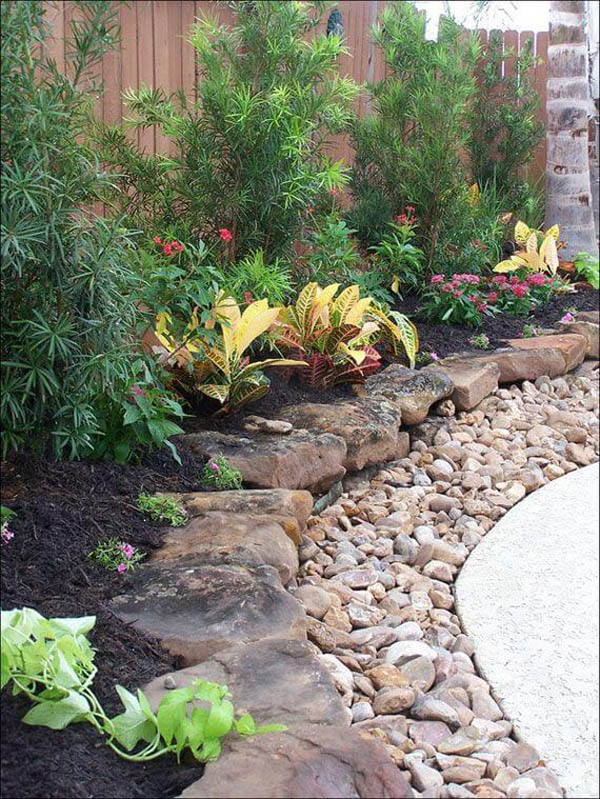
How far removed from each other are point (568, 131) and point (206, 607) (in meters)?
6.34

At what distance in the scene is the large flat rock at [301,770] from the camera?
163 centimetres

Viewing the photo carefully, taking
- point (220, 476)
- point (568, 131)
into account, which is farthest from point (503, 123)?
point (220, 476)

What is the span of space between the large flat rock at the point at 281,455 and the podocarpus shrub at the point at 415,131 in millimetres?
2679

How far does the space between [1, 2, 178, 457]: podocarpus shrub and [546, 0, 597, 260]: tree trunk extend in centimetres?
553

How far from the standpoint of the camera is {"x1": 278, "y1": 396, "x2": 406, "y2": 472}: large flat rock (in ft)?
12.7

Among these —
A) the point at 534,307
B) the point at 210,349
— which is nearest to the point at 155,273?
the point at 210,349

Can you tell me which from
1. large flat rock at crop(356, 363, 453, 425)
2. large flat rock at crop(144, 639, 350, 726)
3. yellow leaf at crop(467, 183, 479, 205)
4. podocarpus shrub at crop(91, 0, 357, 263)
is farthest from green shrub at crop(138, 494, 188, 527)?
yellow leaf at crop(467, 183, 479, 205)

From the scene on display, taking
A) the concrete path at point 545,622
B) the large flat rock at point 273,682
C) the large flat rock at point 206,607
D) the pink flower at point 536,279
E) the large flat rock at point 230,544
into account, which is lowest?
the concrete path at point 545,622

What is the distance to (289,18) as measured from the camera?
4.05 meters

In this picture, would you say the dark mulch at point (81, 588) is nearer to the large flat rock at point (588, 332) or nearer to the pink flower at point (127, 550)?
the pink flower at point (127, 550)

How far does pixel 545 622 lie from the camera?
278 centimetres

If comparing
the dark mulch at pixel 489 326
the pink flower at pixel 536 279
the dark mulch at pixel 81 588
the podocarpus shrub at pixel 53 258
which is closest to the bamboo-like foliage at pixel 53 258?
the podocarpus shrub at pixel 53 258

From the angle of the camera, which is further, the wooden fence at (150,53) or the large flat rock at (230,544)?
the wooden fence at (150,53)

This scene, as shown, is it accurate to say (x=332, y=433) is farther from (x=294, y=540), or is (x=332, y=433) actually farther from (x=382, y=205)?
(x=382, y=205)
